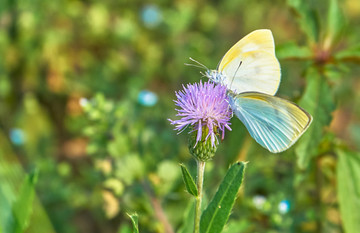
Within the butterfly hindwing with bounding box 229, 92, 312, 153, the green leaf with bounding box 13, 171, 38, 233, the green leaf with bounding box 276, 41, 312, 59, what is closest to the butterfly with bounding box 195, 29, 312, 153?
the butterfly hindwing with bounding box 229, 92, 312, 153

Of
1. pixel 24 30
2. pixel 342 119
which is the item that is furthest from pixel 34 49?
pixel 342 119

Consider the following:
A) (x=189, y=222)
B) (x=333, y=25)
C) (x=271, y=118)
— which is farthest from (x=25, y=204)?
(x=333, y=25)

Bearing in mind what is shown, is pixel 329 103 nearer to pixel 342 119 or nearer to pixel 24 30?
pixel 342 119

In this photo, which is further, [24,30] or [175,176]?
[24,30]

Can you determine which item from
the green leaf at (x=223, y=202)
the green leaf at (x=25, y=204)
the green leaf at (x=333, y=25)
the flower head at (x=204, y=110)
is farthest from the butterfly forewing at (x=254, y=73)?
the green leaf at (x=25, y=204)

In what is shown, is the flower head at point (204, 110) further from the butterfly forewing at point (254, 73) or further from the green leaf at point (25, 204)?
the green leaf at point (25, 204)
